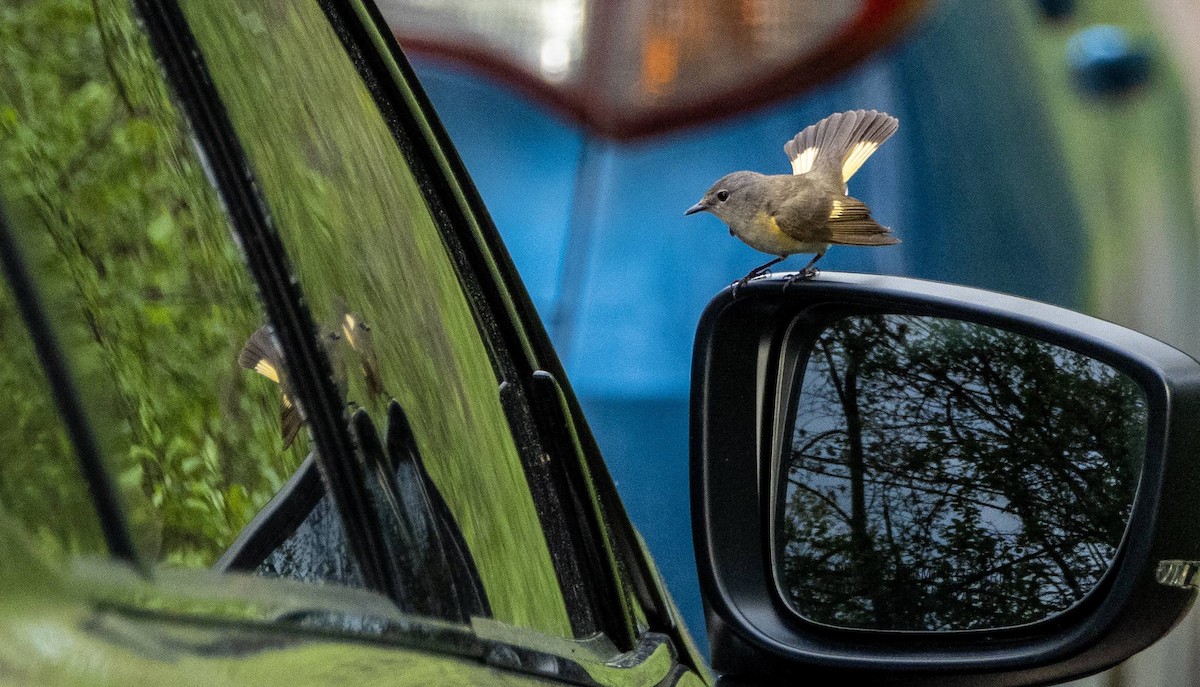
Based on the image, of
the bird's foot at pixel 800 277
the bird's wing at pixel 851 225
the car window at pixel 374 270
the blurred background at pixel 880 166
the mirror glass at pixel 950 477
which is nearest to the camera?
the car window at pixel 374 270

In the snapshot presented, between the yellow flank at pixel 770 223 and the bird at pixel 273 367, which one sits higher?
the yellow flank at pixel 770 223

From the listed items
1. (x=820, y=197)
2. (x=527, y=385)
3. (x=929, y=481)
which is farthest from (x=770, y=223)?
(x=527, y=385)

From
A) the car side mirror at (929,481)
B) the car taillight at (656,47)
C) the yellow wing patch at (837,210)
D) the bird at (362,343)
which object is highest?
the car taillight at (656,47)

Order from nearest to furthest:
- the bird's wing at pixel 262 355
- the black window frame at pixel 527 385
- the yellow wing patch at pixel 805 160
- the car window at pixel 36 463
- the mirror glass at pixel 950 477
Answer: the car window at pixel 36 463
the bird's wing at pixel 262 355
the black window frame at pixel 527 385
the mirror glass at pixel 950 477
the yellow wing patch at pixel 805 160

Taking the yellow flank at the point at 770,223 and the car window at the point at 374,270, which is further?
the yellow flank at the point at 770,223

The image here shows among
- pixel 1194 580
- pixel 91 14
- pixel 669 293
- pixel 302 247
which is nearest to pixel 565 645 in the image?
pixel 302 247

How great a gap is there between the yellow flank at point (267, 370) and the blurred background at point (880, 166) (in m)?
2.93

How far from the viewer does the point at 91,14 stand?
2.68ft

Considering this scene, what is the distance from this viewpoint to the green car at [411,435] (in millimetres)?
684

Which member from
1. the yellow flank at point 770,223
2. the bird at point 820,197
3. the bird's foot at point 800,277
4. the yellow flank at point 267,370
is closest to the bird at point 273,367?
the yellow flank at point 267,370

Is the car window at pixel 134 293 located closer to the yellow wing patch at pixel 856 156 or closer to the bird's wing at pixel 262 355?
the bird's wing at pixel 262 355

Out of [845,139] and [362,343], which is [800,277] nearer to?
[845,139]

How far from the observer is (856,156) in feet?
7.13

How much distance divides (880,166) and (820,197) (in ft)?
6.09
